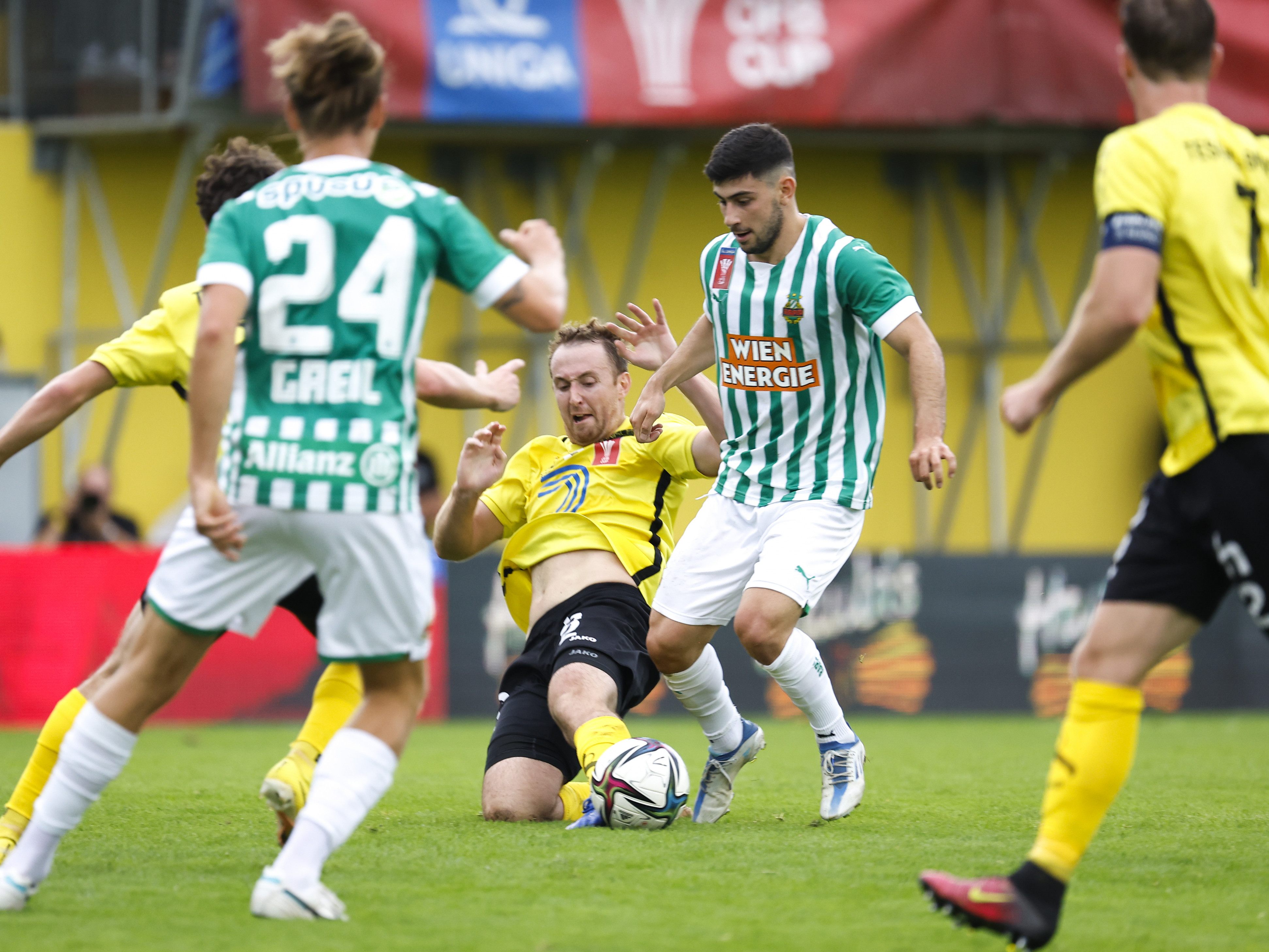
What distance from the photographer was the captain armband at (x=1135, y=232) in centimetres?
357

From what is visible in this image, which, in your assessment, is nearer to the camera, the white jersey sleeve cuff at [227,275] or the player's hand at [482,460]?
the white jersey sleeve cuff at [227,275]

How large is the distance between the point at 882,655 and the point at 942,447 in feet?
24.1

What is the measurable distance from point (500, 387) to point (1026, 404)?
152 centimetres

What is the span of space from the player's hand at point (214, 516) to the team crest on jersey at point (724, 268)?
2560 mm

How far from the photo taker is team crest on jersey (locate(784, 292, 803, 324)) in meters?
5.58

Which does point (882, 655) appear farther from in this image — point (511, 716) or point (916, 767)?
point (511, 716)

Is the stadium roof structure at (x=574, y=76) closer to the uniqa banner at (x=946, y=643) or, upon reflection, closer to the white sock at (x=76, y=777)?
the uniqa banner at (x=946, y=643)

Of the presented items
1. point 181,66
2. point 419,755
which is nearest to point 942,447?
point 419,755

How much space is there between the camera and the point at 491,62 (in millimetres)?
13977

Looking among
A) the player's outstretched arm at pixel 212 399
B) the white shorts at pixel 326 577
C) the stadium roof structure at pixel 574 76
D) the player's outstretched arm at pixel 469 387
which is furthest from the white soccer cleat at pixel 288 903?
the stadium roof structure at pixel 574 76

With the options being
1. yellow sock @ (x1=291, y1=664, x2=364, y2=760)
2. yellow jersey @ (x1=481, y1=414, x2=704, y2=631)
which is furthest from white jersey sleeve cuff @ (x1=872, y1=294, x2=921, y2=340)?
yellow sock @ (x1=291, y1=664, x2=364, y2=760)

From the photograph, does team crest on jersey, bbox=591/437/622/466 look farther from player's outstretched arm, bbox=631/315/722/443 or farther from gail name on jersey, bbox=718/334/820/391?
gail name on jersey, bbox=718/334/820/391

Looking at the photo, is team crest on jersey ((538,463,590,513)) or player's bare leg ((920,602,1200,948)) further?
team crest on jersey ((538,463,590,513))

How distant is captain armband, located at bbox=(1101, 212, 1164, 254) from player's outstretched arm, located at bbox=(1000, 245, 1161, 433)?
11 mm
